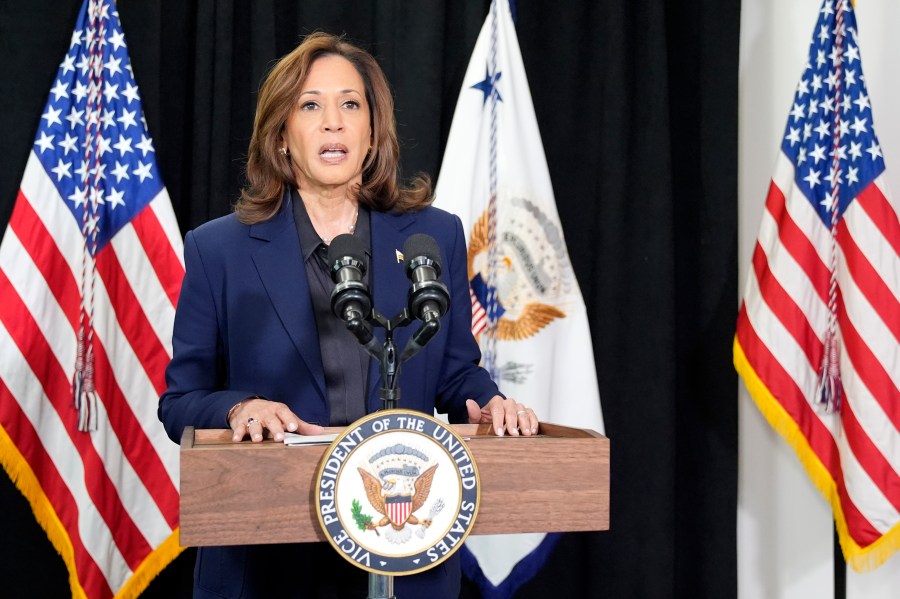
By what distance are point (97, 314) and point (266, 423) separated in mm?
1708

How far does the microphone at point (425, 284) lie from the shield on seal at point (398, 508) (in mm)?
220

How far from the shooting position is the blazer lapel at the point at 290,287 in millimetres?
1658

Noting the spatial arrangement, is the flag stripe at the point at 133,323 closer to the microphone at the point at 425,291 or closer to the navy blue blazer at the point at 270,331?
the navy blue blazer at the point at 270,331

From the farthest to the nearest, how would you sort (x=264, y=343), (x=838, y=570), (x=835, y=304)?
(x=838, y=570), (x=835, y=304), (x=264, y=343)

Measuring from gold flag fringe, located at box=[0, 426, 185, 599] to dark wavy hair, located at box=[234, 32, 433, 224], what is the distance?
1.35m

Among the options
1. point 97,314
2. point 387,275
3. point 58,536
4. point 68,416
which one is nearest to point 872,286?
point 387,275

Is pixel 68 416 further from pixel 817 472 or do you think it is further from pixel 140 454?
pixel 817 472

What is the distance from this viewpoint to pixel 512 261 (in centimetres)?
319

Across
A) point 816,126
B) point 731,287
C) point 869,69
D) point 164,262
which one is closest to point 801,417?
point 731,287

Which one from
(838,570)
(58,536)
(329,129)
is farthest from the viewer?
(838,570)

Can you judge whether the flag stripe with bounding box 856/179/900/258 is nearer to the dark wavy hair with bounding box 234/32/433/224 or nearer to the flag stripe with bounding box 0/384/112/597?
the dark wavy hair with bounding box 234/32/433/224

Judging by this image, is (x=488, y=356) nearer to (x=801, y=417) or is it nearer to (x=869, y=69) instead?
(x=801, y=417)

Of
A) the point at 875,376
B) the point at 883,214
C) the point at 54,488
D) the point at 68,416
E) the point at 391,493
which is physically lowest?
the point at 54,488

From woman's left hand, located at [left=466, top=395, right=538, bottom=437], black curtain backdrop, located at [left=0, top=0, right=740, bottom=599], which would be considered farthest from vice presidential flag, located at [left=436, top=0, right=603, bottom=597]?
woman's left hand, located at [left=466, top=395, right=538, bottom=437]
